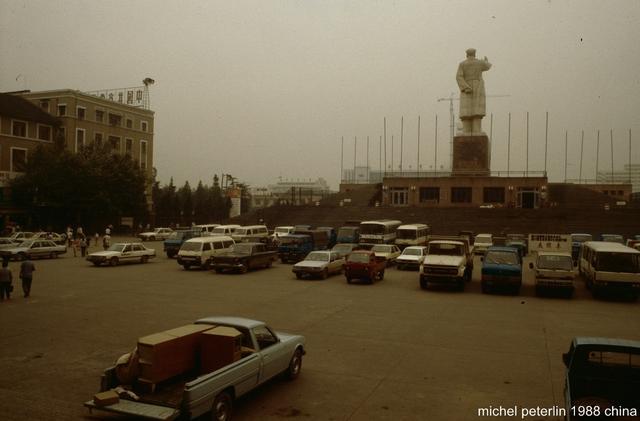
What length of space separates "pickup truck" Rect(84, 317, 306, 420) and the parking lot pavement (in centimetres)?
Result: 45

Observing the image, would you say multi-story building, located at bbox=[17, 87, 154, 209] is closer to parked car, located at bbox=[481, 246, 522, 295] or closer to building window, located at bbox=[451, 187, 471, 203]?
building window, located at bbox=[451, 187, 471, 203]

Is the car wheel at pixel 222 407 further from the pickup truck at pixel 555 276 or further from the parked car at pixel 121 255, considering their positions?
the parked car at pixel 121 255

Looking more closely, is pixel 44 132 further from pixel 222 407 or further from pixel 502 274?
pixel 222 407

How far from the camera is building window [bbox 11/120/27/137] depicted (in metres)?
53.2

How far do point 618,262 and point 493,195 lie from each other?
40.0m

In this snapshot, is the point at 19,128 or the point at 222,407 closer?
the point at 222,407

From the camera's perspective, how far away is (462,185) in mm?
58781

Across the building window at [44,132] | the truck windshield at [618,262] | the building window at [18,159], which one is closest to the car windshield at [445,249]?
the truck windshield at [618,262]

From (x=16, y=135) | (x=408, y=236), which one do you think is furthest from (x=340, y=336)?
(x=16, y=135)

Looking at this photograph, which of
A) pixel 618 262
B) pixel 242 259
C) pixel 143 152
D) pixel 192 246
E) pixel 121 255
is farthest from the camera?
pixel 143 152

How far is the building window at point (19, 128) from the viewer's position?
53156 mm

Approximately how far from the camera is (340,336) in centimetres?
1263

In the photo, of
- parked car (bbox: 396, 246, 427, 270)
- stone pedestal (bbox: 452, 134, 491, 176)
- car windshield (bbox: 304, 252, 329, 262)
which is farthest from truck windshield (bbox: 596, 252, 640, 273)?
stone pedestal (bbox: 452, 134, 491, 176)

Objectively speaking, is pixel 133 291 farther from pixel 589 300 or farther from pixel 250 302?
pixel 589 300
